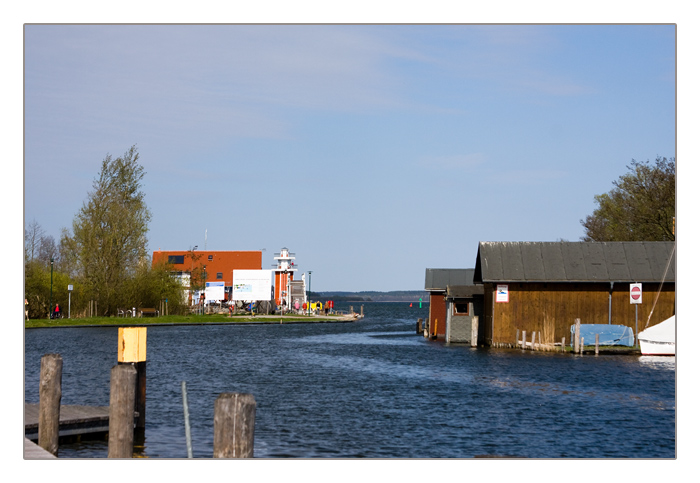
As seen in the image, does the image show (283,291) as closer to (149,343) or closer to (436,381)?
(149,343)

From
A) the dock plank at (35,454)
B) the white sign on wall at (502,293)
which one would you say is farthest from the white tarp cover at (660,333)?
the dock plank at (35,454)

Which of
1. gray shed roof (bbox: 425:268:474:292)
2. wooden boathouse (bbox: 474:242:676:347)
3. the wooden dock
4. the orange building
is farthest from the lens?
the orange building

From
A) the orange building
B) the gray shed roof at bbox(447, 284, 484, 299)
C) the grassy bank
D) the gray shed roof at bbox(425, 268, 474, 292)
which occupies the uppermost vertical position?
the orange building

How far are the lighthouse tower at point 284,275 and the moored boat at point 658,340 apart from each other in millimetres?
87849

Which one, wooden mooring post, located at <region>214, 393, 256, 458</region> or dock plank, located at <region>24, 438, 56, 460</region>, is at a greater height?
wooden mooring post, located at <region>214, 393, 256, 458</region>

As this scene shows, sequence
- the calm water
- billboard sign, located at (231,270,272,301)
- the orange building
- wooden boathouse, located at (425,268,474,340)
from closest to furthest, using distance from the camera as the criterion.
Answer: the calm water → wooden boathouse, located at (425,268,474,340) → billboard sign, located at (231,270,272,301) → the orange building

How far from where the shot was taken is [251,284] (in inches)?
4670

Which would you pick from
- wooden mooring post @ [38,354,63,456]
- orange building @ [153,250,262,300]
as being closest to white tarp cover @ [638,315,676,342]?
wooden mooring post @ [38,354,63,456]

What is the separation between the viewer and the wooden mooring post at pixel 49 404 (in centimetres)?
1630

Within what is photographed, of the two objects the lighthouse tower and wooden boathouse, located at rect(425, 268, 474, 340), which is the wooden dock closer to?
wooden boathouse, located at rect(425, 268, 474, 340)

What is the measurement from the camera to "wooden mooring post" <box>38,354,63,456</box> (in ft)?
53.5

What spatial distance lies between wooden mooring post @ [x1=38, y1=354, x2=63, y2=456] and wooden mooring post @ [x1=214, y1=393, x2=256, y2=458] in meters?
7.28

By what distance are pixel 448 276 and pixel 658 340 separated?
75.9 ft
